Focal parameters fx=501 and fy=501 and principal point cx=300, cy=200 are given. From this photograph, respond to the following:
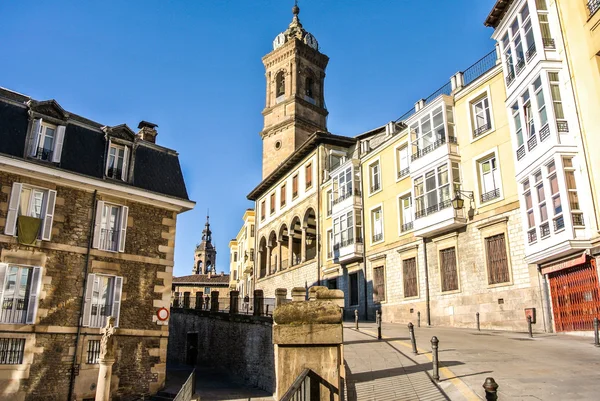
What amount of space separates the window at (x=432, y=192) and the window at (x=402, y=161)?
1.68m

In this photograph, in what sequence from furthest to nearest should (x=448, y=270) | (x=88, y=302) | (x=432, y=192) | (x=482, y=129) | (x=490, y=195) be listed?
(x=432, y=192) < (x=448, y=270) < (x=482, y=129) < (x=490, y=195) < (x=88, y=302)

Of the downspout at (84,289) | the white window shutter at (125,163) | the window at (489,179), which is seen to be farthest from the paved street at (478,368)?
the white window shutter at (125,163)

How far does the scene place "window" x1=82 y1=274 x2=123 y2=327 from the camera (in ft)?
58.5

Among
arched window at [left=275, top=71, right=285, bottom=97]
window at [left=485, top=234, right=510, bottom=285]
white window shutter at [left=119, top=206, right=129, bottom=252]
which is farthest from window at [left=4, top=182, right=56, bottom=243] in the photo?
arched window at [left=275, top=71, right=285, bottom=97]

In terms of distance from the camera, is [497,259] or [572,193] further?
[497,259]

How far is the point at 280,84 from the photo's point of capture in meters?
53.5

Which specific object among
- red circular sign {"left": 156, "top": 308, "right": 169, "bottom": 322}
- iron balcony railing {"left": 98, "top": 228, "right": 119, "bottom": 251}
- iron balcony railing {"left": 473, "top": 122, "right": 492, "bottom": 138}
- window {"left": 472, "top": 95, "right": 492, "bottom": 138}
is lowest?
red circular sign {"left": 156, "top": 308, "right": 169, "bottom": 322}

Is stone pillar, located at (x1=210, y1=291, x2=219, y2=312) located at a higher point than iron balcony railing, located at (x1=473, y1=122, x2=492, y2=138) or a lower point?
lower

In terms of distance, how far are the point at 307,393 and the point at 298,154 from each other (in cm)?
3304

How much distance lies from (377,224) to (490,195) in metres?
8.88

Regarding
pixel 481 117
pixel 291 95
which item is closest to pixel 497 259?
pixel 481 117

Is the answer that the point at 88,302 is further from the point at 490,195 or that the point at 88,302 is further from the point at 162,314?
the point at 490,195

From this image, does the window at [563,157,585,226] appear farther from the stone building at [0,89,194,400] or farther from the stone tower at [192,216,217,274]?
the stone tower at [192,216,217,274]

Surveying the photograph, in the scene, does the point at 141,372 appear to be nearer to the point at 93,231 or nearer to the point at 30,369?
the point at 30,369
